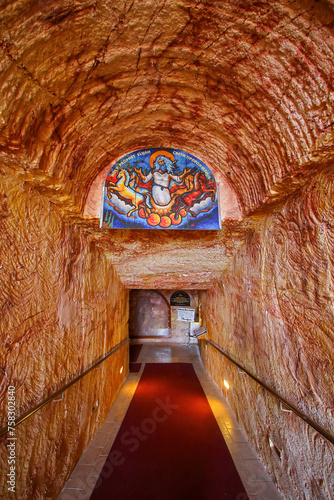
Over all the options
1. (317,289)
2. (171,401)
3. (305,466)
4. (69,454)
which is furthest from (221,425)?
(317,289)

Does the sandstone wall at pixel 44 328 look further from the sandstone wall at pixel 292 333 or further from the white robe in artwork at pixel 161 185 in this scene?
the sandstone wall at pixel 292 333

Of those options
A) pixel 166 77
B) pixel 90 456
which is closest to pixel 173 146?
pixel 166 77

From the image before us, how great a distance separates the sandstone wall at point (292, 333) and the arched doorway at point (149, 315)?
5805 mm

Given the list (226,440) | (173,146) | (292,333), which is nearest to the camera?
(292,333)

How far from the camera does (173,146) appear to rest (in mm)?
2918

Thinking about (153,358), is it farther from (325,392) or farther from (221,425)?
(325,392)

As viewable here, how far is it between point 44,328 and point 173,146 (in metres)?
2.54

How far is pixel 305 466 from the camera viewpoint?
182 centimetres

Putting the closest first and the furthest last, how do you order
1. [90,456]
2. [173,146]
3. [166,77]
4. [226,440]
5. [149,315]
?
[166,77]
[90,456]
[173,146]
[226,440]
[149,315]

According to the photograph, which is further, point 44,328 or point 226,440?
point 226,440

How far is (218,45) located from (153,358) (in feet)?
22.8

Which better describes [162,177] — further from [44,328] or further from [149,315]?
[149,315]

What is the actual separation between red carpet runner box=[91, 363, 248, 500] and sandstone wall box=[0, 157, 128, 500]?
20.2 inches

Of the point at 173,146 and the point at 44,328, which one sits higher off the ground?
the point at 173,146
